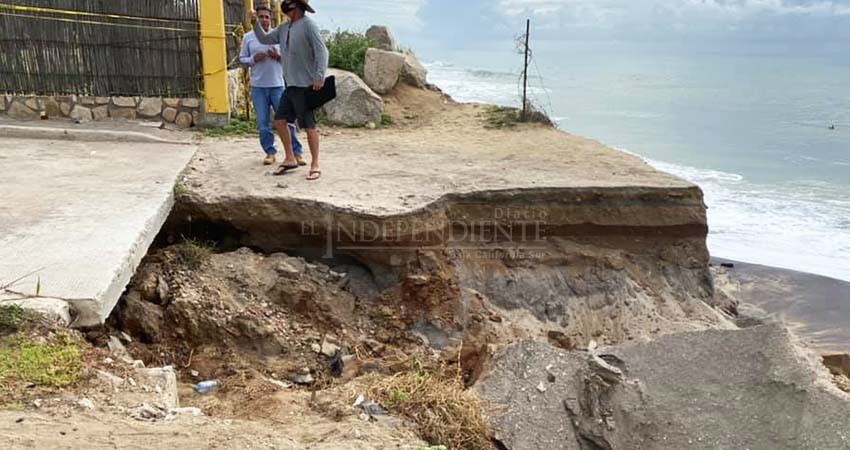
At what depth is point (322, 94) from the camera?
6.36 m

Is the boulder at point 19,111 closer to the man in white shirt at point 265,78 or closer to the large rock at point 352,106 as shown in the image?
the man in white shirt at point 265,78

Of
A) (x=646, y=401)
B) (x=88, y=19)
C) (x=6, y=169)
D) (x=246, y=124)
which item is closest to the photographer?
(x=646, y=401)

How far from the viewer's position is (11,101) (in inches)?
340

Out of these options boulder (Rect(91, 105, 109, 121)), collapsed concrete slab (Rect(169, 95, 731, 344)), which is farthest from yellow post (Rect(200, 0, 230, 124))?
boulder (Rect(91, 105, 109, 121))

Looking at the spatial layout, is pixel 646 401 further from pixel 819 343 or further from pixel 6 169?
pixel 6 169

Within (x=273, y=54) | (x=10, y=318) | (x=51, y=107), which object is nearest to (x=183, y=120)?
(x=51, y=107)

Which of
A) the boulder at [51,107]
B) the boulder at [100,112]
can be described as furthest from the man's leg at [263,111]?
the boulder at [51,107]

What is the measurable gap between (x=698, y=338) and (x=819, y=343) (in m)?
4.44

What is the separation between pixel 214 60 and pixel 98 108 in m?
1.57

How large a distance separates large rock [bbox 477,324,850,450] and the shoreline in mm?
3695

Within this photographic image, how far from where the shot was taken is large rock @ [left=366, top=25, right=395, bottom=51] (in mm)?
15916

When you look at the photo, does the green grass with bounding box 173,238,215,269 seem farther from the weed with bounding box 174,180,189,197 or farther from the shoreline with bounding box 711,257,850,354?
the shoreline with bounding box 711,257,850,354

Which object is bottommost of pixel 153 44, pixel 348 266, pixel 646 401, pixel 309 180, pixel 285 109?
pixel 646 401

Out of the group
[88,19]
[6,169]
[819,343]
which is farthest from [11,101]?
[819,343]
